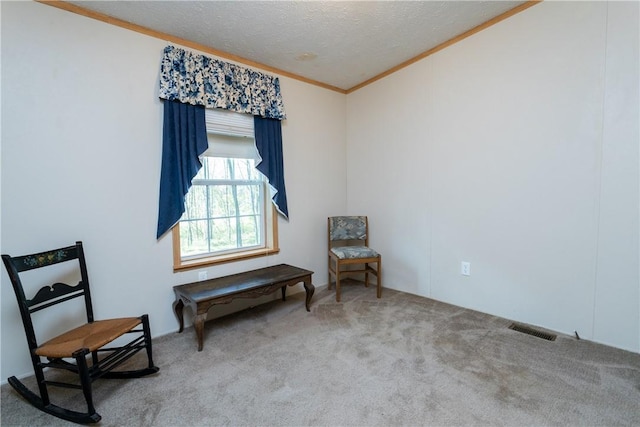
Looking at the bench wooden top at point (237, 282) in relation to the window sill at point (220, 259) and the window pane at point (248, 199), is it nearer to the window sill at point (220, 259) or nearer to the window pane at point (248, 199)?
the window sill at point (220, 259)

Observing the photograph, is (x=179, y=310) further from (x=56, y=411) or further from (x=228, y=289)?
(x=56, y=411)

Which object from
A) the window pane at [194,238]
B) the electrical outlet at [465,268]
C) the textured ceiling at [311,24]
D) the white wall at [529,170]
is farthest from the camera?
the electrical outlet at [465,268]

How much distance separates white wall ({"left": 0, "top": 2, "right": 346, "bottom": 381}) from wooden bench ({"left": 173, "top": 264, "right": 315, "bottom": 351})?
0.15m

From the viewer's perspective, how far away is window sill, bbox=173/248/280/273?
2588mm

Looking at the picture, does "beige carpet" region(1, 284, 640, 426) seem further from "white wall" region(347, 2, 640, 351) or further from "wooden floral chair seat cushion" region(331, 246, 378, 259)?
"wooden floral chair seat cushion" region(331, 246, 378, 259)

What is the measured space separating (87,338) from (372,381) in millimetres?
1682

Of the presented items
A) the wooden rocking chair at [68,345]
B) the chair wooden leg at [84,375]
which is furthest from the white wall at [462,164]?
the chair wooden leg at [84,375]

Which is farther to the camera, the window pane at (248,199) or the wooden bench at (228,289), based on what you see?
the window pane at (248,199)

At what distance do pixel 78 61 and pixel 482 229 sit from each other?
3.47 m

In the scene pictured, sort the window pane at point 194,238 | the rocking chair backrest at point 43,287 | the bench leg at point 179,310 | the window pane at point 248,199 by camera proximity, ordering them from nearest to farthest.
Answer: the rocking chair backrest at point 43,287 < the bench leg at point 179,310 < the window pane at point 194,238 < the window pane at point 248,199

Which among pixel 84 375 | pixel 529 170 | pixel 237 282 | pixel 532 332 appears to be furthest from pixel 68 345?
pixel 529 170

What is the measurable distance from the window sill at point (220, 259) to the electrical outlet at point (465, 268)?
1.89 meters

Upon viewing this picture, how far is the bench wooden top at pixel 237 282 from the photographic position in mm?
2336

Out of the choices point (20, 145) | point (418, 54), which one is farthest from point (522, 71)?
point (20, 145)
